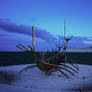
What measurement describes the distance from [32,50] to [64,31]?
277 cm

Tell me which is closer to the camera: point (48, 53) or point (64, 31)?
point (64, 31)

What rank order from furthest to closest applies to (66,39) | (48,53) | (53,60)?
1. (48,53)
2. (53,60)
3. (66,39)

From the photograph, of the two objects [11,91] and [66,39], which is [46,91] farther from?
Result: [66,39]

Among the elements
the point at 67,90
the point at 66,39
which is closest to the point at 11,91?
the point at 67,90

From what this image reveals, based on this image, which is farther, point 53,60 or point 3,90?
point 53,60

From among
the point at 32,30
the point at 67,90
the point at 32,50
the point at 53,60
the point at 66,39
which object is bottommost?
the point at 67,90

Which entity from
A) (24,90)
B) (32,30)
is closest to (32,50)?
(32,30)

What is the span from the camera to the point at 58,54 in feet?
29.2

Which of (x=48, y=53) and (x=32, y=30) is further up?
(x=32, y=30)

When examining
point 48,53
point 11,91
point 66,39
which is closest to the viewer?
point 11,91

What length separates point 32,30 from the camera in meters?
8.66

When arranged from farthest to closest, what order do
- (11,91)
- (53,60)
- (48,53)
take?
(48,53) → (53,60) → (11,91)

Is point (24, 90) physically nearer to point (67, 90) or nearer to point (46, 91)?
point (46, 91)

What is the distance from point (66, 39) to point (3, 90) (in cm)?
490
